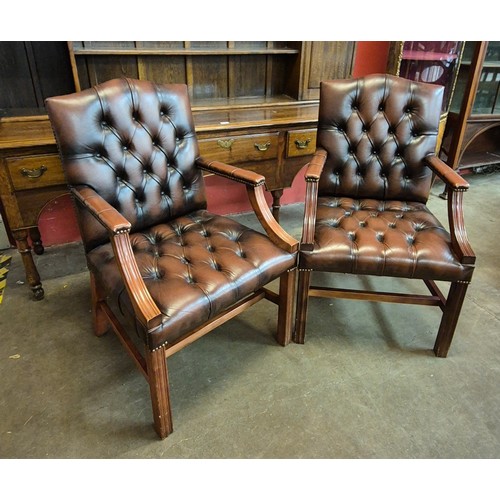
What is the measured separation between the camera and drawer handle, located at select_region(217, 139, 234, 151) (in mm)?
1935

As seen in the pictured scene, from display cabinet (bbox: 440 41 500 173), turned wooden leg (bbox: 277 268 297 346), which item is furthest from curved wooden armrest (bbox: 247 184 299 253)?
display cabinet (bbox: 440 41 500 173)

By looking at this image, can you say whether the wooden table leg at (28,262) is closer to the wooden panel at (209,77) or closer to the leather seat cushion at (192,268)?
the leather seat cushion at (192,268)

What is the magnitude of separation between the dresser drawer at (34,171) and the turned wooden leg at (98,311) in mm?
464

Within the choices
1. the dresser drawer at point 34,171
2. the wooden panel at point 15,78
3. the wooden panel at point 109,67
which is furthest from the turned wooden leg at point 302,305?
the wooden panel at point 15,78

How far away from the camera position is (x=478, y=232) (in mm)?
2689

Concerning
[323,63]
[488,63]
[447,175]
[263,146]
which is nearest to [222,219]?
[263,146]

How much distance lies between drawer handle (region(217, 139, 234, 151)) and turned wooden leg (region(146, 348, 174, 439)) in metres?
1.12

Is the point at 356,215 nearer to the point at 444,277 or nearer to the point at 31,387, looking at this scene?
the point at 444,277

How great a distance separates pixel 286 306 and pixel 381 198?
2.42 feet

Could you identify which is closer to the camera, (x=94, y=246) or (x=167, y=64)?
(x=94, y=246)

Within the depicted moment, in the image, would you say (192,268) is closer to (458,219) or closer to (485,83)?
(458,219)
